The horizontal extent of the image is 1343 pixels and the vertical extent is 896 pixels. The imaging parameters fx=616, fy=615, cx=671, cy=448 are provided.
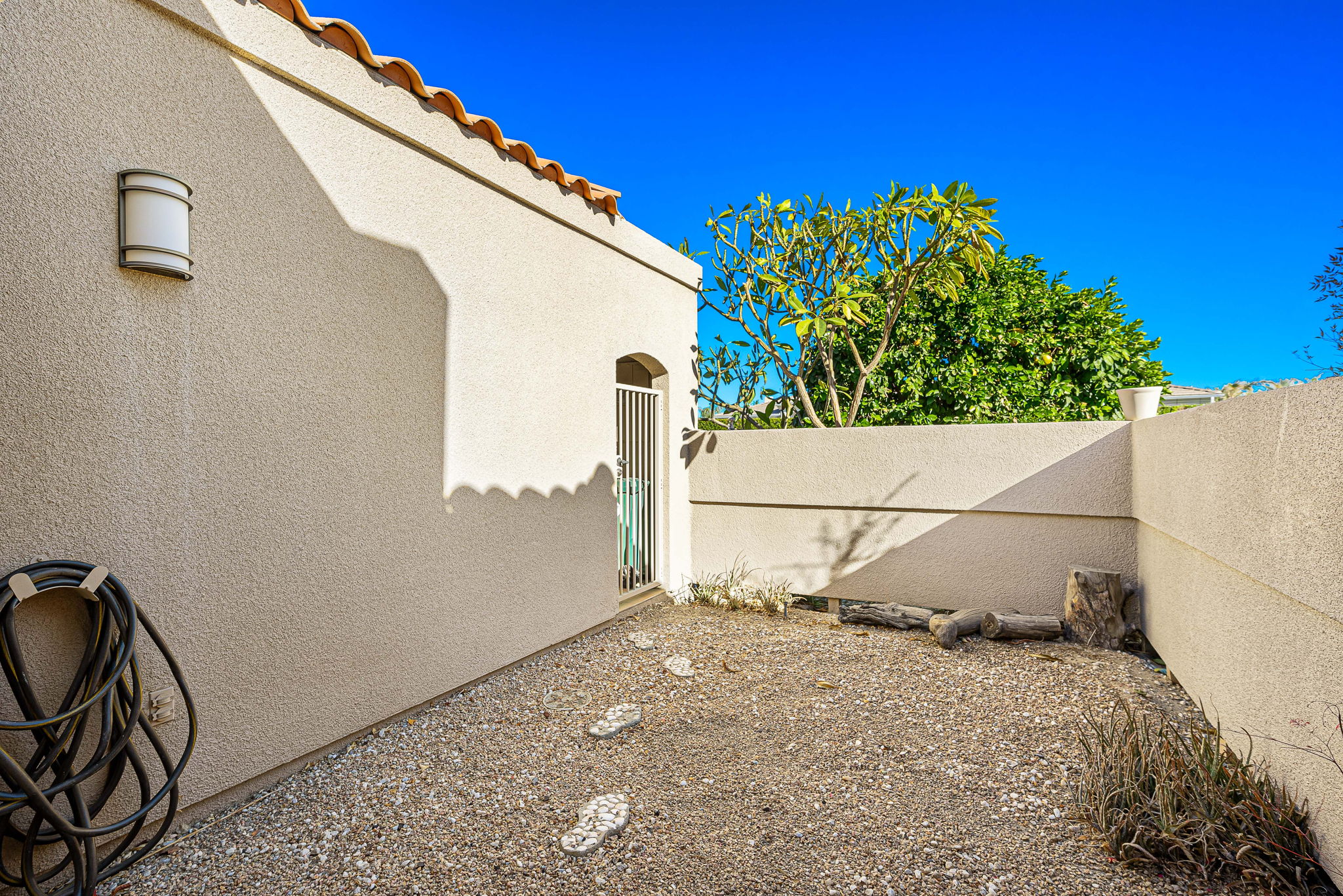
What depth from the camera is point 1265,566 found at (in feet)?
7.14

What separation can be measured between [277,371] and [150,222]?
68cm

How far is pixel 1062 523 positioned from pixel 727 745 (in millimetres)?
3439

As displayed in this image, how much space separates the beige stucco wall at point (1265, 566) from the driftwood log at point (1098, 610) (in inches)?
32.0

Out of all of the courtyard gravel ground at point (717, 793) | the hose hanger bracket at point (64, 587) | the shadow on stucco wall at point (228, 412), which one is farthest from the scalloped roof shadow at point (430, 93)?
the courtyard gravel ground at point (717, 793)

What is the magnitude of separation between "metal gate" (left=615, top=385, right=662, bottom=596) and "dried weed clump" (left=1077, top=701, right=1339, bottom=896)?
12.1ft

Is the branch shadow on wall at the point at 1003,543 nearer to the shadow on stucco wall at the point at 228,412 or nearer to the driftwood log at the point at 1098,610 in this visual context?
the driftwood log at the point at 1098,610

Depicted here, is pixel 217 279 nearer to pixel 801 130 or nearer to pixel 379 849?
pixel 379 849

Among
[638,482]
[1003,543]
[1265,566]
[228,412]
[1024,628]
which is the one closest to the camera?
[1265,566]

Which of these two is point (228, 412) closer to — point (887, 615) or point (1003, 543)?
point (887, 615)

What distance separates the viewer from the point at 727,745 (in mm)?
3004

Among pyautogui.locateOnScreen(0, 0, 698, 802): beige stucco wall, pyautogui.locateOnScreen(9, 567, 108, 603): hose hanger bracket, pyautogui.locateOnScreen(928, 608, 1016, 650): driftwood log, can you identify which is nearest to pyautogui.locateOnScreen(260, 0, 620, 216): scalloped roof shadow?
pyautogui.locateOnScreen(0, 0, 698, 802): beige stucco wall

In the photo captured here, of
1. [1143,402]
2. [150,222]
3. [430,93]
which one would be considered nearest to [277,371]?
[150,222]

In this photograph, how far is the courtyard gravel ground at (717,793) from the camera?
80.2 inches

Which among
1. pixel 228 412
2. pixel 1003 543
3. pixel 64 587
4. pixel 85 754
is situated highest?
pixel 228 412
